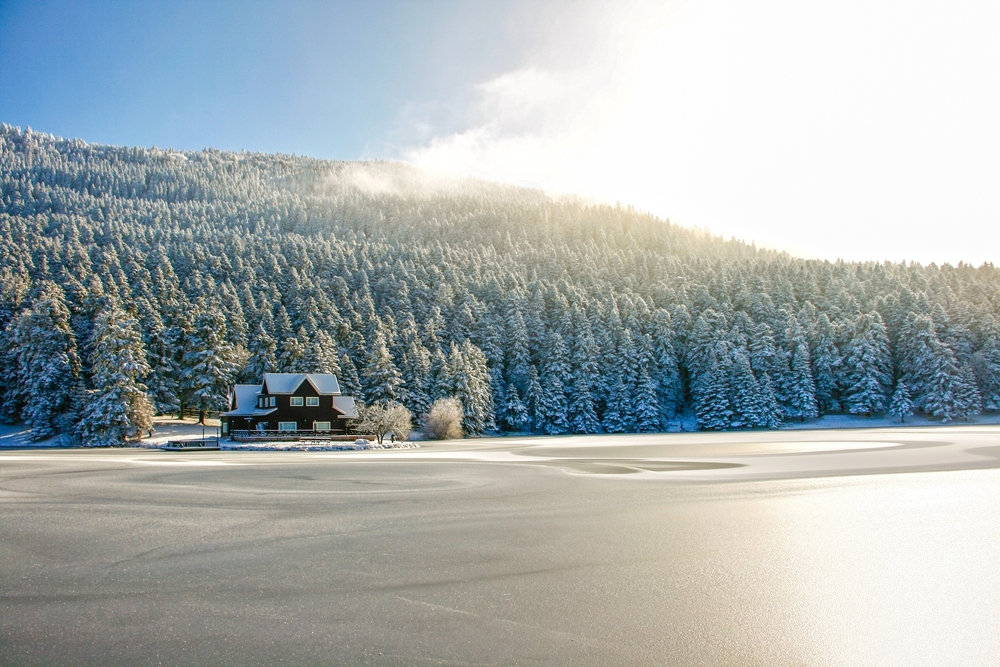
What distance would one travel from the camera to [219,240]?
417ft

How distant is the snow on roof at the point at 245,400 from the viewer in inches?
2461

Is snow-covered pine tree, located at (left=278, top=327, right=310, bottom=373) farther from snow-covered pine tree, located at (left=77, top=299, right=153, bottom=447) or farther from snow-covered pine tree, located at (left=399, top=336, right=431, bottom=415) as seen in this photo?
snow-covered pine tree, located at (left=77, top=299, right=153, bottom=447)

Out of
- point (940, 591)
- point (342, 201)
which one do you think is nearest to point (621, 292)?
point (940, 591)

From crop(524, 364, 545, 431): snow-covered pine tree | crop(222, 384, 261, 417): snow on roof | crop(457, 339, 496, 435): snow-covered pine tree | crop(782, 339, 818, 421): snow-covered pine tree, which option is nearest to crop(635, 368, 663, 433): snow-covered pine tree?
crop(524, 364, 545, 431): snow-covered pine tree

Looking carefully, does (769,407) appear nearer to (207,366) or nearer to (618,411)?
(618,411)

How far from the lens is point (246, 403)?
211ft

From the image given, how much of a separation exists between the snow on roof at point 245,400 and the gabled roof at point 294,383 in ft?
9.63

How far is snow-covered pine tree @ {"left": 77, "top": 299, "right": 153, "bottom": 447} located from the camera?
5581 centimetres

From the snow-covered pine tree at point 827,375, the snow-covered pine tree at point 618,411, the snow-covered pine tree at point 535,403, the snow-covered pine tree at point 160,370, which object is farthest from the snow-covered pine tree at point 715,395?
the snow-covered pine tree at point 160,370

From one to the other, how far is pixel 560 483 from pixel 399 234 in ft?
469

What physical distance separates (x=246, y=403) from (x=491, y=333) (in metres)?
36.0

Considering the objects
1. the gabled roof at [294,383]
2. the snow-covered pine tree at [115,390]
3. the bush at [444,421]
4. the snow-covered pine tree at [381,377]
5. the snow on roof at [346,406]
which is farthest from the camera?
the snow-covered pine tree at [381,377]

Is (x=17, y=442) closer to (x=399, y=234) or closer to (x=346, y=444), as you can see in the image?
(x=346, y=444)

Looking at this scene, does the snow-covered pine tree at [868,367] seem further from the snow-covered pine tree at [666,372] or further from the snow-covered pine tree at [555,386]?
the snow-covered pine tree at [555,386]
